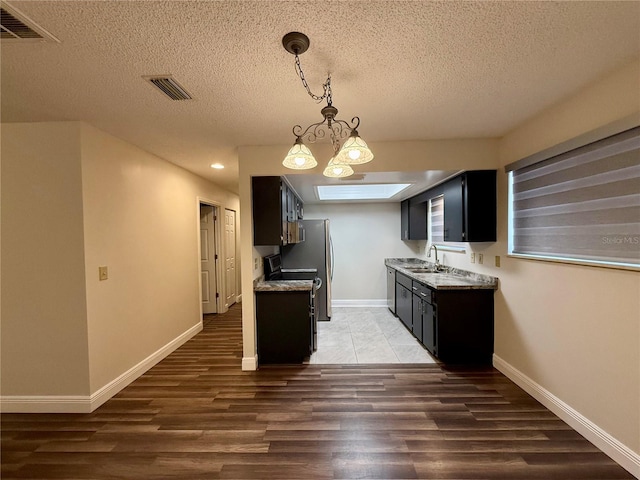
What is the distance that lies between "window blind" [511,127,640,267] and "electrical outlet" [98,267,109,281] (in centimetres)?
384

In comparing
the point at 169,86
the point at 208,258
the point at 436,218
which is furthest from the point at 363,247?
the point at 169,86

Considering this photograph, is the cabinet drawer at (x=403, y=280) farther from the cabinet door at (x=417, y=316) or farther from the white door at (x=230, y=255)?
the white door at (x=230, y=255)

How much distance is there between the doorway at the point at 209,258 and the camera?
199 inches

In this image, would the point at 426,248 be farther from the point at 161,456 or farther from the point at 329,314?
the point at 161,456

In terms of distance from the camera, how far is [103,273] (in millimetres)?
2398

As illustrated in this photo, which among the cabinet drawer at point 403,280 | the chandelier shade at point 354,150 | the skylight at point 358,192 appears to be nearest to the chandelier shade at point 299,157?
the chandelier shade at point 354,150

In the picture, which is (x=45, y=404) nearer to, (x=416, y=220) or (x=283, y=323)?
(x=283, y=323)

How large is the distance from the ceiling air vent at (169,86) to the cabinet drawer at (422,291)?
9.75ft

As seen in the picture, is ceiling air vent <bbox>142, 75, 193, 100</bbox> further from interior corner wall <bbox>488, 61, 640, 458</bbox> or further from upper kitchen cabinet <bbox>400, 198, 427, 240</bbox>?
upper kitchen cabinet <bbox>400, 198, 427, 240</bbox>

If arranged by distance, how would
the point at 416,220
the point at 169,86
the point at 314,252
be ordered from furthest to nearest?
the point at 416,220 < the point at 314,252 < the point at 169,86

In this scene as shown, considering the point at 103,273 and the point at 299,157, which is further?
the point at 103,273

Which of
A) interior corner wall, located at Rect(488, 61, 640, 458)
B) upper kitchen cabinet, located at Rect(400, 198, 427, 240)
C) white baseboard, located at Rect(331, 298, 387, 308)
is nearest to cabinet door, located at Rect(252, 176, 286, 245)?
interior corner wall, located at Rect(488, 61, 640, 458)

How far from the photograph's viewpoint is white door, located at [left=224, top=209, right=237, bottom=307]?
5410 millimetres

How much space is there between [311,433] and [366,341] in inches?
72.0
